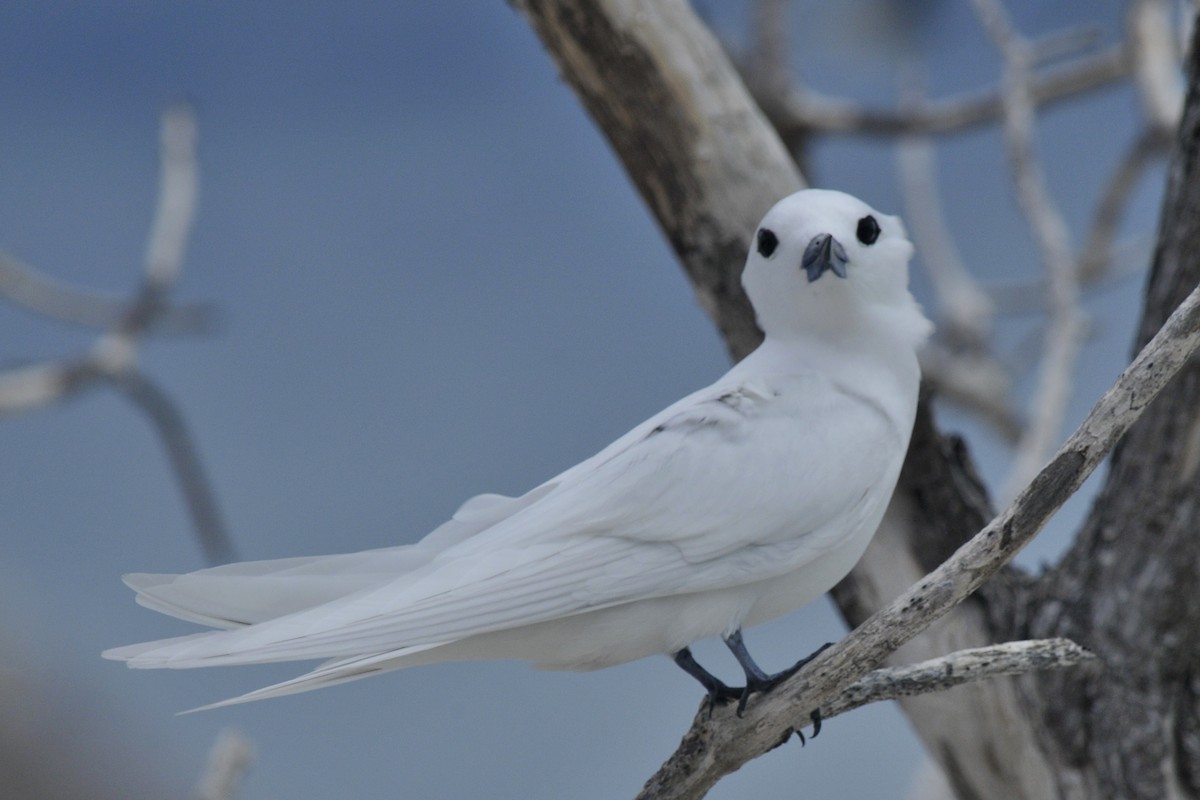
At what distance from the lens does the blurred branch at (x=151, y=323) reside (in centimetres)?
226

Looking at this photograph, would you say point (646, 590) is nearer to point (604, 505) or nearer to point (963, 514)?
point (604, 505)

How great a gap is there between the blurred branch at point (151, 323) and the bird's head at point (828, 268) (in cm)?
152

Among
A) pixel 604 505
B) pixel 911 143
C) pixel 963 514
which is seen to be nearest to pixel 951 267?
pixel 911 143

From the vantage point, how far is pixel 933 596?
0.86 m

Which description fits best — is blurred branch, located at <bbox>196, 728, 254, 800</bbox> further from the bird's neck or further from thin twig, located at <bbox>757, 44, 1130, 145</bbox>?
thin twig, located at <bbox>757, 44, 1130, 145</bbox>

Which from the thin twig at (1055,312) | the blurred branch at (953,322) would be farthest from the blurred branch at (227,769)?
the blurred branch at (953,322)

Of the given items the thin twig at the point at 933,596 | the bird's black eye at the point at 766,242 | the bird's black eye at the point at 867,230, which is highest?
the bird's black eye at the point at 766,242

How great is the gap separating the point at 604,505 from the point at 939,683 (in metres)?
0.31

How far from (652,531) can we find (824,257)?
269 mm

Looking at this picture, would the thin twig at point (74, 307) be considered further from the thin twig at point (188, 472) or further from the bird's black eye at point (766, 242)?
the bird's black eye at point (766, 242)

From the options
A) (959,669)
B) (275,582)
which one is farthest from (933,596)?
(275,582)

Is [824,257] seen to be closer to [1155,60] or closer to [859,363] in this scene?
[859,363]

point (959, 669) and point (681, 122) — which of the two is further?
point (681, 122)

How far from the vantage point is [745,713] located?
952 mm
